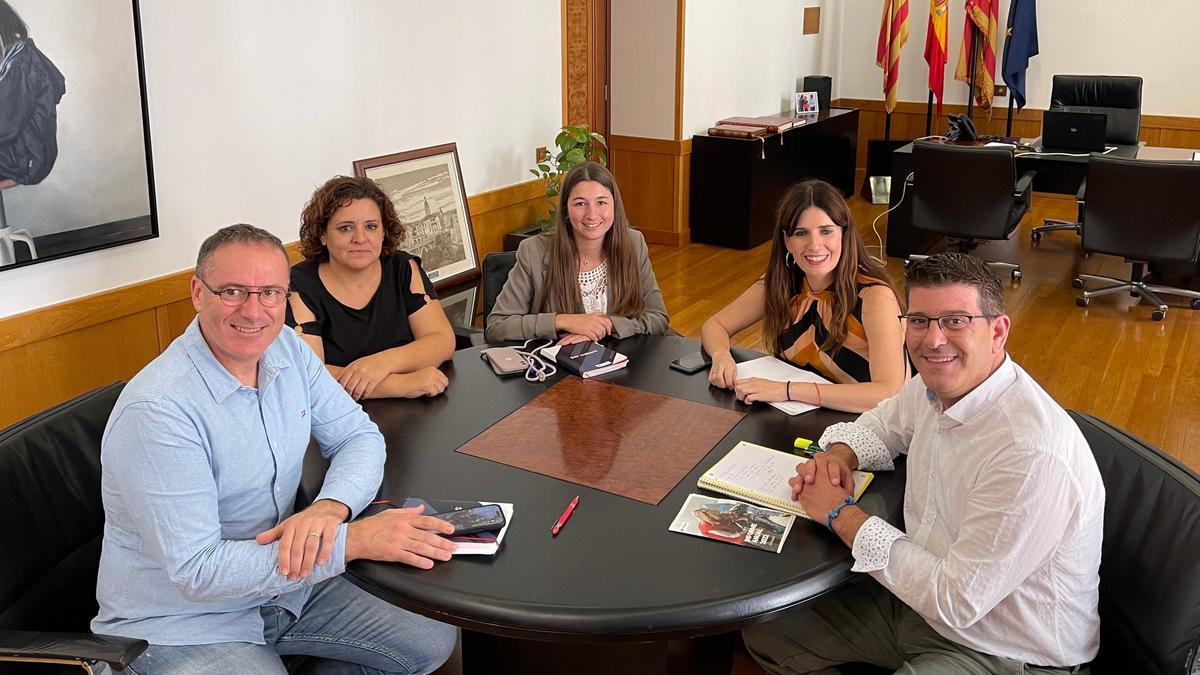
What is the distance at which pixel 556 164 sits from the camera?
18.0ft

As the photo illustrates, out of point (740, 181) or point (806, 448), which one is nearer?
point (806, 448)

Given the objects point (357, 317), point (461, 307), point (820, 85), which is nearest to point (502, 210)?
point (461, 307)

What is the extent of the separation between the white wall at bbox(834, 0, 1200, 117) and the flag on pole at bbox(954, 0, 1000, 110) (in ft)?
0.64

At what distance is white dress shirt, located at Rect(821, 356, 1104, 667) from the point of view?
1.65 meters

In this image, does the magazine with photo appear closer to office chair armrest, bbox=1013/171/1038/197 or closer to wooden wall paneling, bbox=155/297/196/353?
wooden wall paneling, bbox=155/297/196/353

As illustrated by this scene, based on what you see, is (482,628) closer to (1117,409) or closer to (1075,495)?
(1075,495)

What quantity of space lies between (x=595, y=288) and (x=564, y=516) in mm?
1400

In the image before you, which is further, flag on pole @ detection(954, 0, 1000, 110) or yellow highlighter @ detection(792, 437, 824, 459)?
flag on pole @ detection(954, 0, 1000, 110)

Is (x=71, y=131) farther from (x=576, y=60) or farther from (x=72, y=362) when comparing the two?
(x=576, y=60)

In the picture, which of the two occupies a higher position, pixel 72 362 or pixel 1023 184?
pixel 1023 184

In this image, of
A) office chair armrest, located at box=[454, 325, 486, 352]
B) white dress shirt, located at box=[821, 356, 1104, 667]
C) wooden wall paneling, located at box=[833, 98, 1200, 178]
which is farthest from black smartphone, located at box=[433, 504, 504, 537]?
wooden wall paneling, located at box=[833, 98, 1200, 178]

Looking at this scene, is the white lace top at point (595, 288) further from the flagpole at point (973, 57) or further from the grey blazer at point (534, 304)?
the flagpole at point (973, 57)

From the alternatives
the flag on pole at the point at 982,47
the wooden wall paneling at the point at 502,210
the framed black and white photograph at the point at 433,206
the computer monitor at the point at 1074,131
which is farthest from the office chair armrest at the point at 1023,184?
the framed black and white photograph at the point at 433,206

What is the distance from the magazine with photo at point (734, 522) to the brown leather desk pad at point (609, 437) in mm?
90
